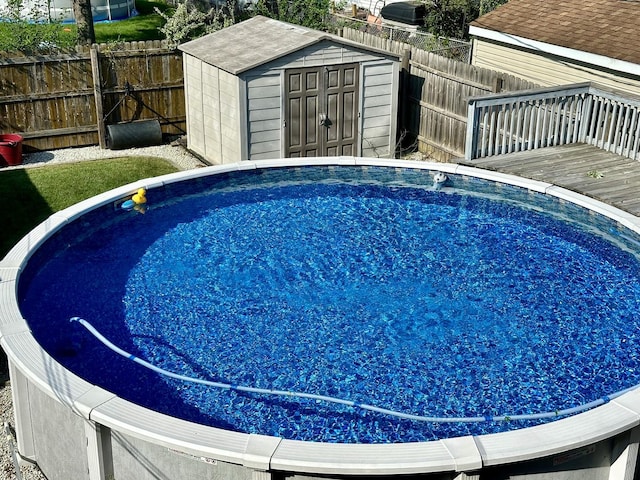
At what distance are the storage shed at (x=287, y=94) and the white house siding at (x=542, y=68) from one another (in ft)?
11.2

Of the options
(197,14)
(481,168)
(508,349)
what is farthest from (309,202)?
(197,14)

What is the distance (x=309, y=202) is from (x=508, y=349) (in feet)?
17.8

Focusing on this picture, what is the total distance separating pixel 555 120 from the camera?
15.6 metres

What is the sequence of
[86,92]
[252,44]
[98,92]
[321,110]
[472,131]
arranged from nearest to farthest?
[472,131] < [321,110] < [252,44] < [98,92] < [86,92]

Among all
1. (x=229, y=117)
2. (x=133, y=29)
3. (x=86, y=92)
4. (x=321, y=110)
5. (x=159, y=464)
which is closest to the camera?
(x=159, y=464)

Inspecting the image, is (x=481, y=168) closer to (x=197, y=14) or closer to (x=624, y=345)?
(x=624, y=345)

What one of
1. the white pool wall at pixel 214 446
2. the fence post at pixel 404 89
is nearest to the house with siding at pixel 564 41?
the fence post at pixel 404 89

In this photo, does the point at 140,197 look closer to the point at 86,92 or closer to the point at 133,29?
the point at 86,92

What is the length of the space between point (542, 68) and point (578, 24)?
3.87ft

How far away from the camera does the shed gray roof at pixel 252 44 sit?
1611 centimetres

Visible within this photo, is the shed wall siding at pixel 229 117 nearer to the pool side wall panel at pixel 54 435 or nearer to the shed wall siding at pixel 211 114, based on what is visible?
the shed wall siding at pixel 211 114

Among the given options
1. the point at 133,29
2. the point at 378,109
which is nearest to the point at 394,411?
the point at 378,109

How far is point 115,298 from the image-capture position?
11.3 meters

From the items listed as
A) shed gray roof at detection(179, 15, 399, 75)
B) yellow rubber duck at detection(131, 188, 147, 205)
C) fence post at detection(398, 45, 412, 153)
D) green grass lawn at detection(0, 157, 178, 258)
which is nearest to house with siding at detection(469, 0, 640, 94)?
fence post at detection(398, 45, 412, 153)
